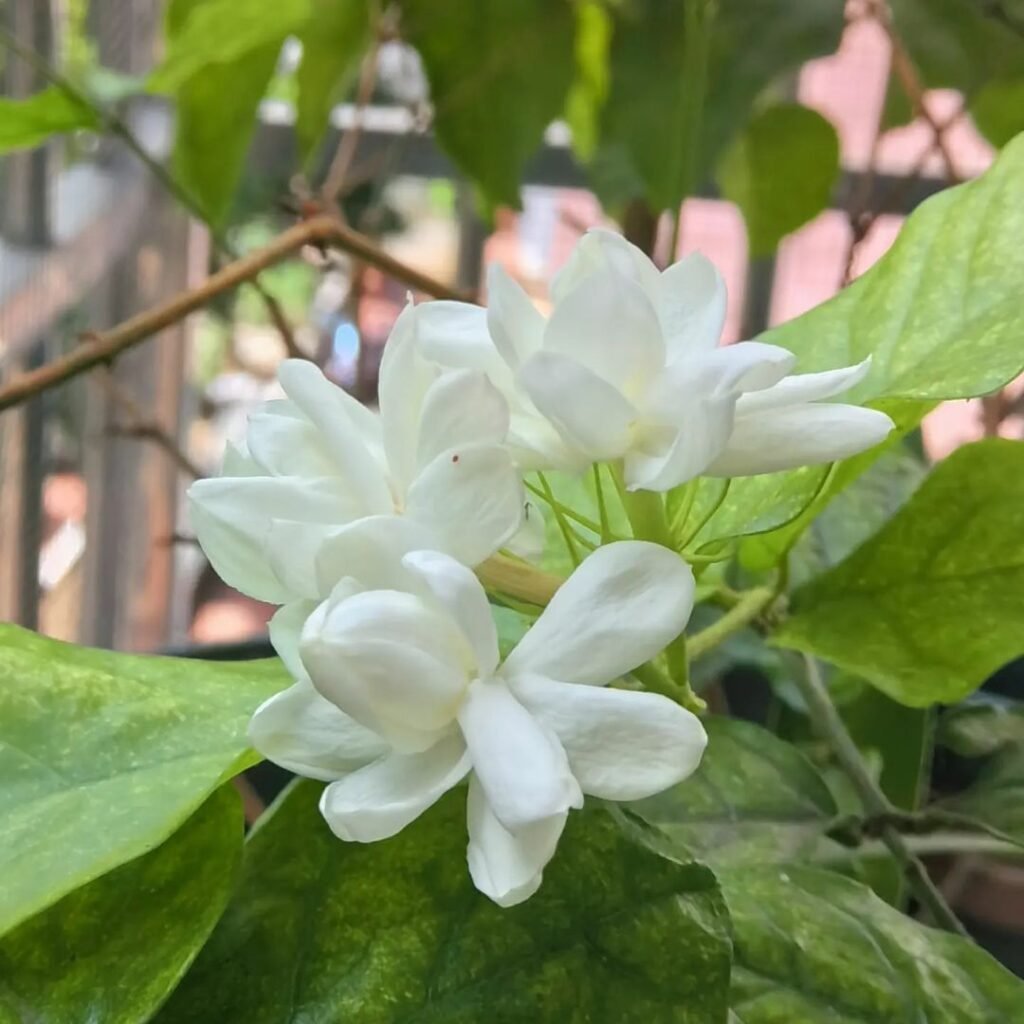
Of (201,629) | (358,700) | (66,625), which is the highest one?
(358,700)

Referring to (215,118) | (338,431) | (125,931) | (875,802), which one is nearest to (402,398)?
(338,431)

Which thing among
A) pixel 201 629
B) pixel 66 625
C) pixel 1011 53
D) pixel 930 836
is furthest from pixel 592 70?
pixel 201 629

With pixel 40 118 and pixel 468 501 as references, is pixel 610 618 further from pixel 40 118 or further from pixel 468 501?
pixel 40 118

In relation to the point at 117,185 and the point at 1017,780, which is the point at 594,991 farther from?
the point at 117,185

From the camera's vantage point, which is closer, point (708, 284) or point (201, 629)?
point (708, 284)

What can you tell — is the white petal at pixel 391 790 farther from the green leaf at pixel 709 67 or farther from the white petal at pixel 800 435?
the green leaf at pixel 709 67

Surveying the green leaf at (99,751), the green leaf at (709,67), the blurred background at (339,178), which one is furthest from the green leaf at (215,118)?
the green leaf at (99,751)

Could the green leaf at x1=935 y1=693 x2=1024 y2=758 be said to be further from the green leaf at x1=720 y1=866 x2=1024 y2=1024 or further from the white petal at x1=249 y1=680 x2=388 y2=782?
the white petal at x1=249 y1=680 x2=388 y2=782
